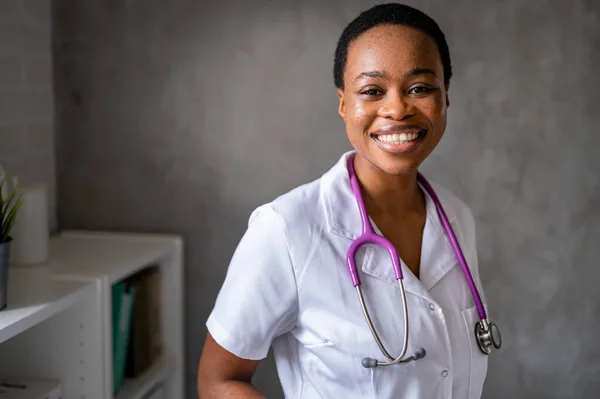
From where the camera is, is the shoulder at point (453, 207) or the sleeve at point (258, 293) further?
the shoulder at point (453, 207)

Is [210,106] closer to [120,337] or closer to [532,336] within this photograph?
[120,337]

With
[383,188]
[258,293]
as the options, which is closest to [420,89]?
[383,188]

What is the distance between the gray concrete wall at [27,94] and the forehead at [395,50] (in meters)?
1.01

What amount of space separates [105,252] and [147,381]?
0.36 meters

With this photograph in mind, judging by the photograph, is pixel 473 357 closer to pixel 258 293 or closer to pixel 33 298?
pixel 258 293

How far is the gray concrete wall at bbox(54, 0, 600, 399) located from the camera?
1716mm

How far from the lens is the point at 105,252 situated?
1715 mm

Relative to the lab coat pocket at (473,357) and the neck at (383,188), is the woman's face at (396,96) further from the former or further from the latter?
the lab coat pocket at (473,357)

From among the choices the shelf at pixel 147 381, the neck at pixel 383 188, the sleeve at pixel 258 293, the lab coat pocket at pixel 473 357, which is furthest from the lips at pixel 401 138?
the shelf at pixel 147 381

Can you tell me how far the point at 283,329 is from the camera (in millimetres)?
1150

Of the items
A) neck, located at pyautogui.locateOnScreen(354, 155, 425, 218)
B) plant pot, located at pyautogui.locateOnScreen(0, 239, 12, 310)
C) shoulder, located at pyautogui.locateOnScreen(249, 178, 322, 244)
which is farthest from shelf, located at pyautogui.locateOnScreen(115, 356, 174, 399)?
neck, located at pyautogui.locateOnScreen(354, 155, 425, 218)

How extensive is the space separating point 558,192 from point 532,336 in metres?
0.41

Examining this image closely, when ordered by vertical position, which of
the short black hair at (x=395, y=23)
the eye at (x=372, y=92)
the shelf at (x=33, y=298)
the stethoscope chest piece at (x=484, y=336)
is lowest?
the stethoscope chest piece at (x=484, y=336)

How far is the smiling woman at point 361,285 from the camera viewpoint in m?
1.09
